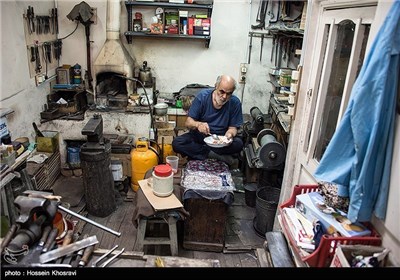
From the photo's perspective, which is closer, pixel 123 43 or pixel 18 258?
pixel 18 258

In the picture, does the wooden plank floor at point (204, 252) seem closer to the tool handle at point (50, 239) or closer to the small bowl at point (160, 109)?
the tool handle at point (50, 239)

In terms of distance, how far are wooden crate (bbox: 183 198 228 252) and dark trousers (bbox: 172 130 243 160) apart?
34.4 inches

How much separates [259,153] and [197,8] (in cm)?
222

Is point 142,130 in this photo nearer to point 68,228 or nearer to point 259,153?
point 259,153

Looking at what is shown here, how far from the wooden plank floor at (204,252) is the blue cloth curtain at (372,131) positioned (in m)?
1.21

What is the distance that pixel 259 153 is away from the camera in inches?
126

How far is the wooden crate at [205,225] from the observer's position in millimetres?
2684

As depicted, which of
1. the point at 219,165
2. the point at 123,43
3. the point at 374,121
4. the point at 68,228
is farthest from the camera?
the point at 123,43

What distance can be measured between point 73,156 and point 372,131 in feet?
11.3

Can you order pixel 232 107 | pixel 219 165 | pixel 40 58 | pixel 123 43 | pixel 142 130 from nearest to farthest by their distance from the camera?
pixel 219 165, pixel 232 107, pixel 40 58, pixel 142 130, pixel 123 43

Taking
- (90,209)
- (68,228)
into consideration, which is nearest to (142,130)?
(90,209)

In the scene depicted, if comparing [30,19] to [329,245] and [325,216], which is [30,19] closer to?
[325,216]

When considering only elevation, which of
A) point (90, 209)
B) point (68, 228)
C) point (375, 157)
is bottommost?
point (90, 209)

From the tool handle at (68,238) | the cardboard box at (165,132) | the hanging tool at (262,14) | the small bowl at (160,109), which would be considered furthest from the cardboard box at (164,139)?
the tool handle at (68,238)
